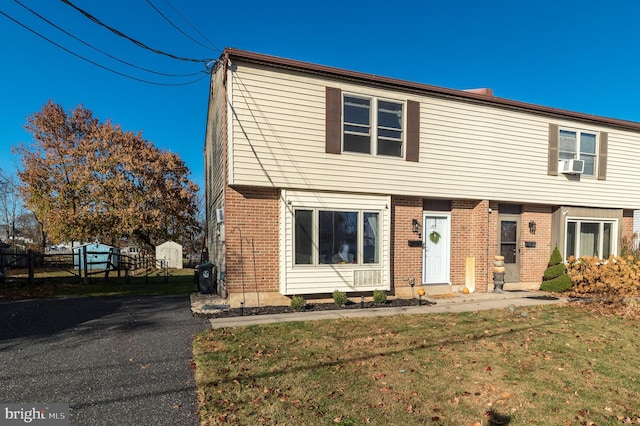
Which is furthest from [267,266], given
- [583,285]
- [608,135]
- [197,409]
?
[608,135]

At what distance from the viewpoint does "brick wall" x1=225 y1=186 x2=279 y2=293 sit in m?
7.94

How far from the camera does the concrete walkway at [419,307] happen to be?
277 inches

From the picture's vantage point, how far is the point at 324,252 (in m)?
8.50

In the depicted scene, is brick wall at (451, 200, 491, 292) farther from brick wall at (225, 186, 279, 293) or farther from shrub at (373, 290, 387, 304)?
brick wall at (225, 186, 279, 293)

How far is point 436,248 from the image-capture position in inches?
400

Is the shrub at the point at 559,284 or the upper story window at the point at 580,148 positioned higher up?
the upper story window at the point at 580,148

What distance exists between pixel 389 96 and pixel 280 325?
6479 mm

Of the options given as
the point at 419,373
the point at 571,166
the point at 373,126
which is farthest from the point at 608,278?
the point at 419,373

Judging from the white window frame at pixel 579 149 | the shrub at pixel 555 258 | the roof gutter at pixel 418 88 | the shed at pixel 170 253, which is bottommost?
the shed at pixel 170 253

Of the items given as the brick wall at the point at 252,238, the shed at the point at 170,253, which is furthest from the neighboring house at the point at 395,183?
the shed at the point at 170,253

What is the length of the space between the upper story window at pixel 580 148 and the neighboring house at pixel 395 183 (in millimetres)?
40

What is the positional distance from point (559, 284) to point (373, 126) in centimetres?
764

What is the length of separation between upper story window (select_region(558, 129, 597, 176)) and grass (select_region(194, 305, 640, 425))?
6656 mm

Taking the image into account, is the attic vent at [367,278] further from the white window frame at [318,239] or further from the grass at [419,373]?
the grass at [419,373]
